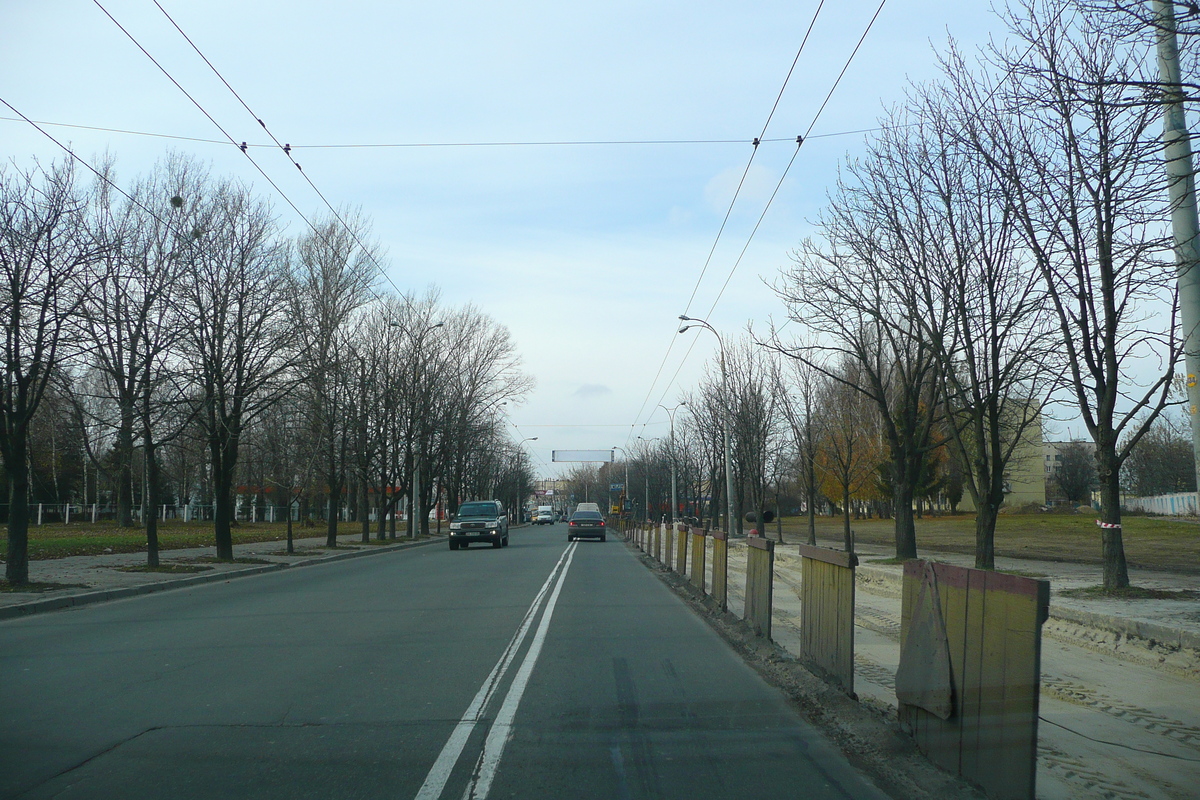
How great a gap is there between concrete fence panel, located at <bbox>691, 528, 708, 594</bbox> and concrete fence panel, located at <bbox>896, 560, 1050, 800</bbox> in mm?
9710

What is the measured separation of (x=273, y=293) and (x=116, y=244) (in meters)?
7.02

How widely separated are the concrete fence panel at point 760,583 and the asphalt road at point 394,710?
1.83 feet

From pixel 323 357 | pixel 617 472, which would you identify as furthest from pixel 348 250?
pixel 617 472

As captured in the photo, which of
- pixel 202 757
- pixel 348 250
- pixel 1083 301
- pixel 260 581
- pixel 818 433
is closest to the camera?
pixel 202 757

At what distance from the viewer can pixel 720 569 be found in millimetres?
Result: 14055

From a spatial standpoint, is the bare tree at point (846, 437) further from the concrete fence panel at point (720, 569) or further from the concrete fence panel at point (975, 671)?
the concrete fence panel at point (975, 671)

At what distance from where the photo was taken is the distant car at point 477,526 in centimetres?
3659

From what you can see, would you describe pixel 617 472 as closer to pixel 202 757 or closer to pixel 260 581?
pixel 260 581

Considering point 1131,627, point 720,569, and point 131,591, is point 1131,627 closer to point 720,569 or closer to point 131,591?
point 720,569

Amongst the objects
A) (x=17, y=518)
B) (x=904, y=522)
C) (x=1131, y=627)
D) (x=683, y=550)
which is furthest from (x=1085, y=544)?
(x=17, y=518)

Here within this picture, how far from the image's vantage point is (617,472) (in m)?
132

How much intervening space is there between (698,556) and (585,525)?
1273 inches

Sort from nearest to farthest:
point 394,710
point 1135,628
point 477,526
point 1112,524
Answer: point 394,710, point 1135,628, point 1112,524, point 477,526

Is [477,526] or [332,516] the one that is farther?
[477,526]
